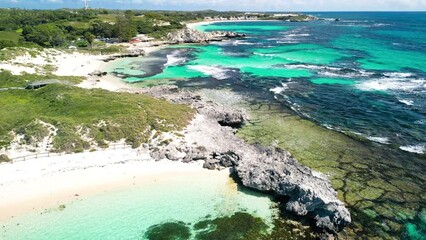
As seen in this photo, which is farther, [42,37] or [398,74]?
[42,37]

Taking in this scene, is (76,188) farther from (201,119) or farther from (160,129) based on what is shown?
(201,119)

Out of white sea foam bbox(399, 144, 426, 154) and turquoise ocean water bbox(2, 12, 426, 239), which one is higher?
turquoise ocean water bbox(2, 12, 426, 239)

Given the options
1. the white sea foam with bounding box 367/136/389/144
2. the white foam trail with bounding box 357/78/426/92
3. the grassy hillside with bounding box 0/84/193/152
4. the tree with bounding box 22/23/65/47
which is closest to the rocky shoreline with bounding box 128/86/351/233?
the grassy hillside with bounding box 0/84/193/152

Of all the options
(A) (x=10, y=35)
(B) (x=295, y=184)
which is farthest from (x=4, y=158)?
(A) (x=10, y=35)

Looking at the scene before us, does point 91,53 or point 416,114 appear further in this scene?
point 91,53

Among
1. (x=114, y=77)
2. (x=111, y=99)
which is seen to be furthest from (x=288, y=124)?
(x=114, y=77)

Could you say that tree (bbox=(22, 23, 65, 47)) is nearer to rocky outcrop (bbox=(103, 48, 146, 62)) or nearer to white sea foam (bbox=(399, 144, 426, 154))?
rocky outcrop (bbox=(103, 48, 146, 62))

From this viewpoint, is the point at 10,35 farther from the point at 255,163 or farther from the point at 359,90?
the point at 255,163
